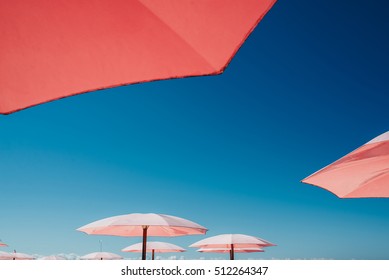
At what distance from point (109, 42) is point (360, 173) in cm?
352

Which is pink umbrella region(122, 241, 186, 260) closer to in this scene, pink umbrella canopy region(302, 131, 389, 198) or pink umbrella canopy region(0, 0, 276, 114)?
pink umbrella canopy region(302, 131, 389, 198)

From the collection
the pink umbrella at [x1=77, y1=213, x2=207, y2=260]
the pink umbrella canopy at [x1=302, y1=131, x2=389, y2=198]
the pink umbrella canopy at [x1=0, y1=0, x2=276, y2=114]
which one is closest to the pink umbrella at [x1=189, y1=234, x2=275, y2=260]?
the pink umbrella at [x1=77, y1=213, x2=207, y2=260]

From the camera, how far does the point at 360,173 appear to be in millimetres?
4102

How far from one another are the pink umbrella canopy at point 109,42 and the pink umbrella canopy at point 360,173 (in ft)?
6.97

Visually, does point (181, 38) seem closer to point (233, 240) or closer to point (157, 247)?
point (233, 240)

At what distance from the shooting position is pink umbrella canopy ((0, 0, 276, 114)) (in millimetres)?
1727

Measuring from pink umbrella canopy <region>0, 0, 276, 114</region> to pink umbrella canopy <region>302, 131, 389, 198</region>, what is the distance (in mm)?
2123

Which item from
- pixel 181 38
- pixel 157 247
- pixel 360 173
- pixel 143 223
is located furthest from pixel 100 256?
pixel 181 38

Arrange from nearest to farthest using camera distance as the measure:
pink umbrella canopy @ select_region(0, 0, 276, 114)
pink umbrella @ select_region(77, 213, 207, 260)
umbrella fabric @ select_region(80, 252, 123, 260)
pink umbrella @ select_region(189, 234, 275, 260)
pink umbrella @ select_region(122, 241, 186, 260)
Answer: pink umbrella canopy @ select_region(0, 0, 276, 114) → pink umbrella @ select_region(77, 213, 207, 260) → pink umbrella @ select_region(189, 234, 275, 260) → pink umbrella @ select_region(122, 241, 186, 260) → umbrella fabric @ select_region(80, 252, 123, 260)

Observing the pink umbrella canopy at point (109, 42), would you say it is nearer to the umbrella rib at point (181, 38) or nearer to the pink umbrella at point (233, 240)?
the umbrella rib at point (181, 38)

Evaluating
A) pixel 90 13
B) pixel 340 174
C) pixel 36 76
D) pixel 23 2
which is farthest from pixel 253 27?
pixel 340 174

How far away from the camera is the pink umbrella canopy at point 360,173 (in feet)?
10.6

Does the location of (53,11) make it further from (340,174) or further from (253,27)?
(340,174)

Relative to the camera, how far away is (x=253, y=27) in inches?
65.9
